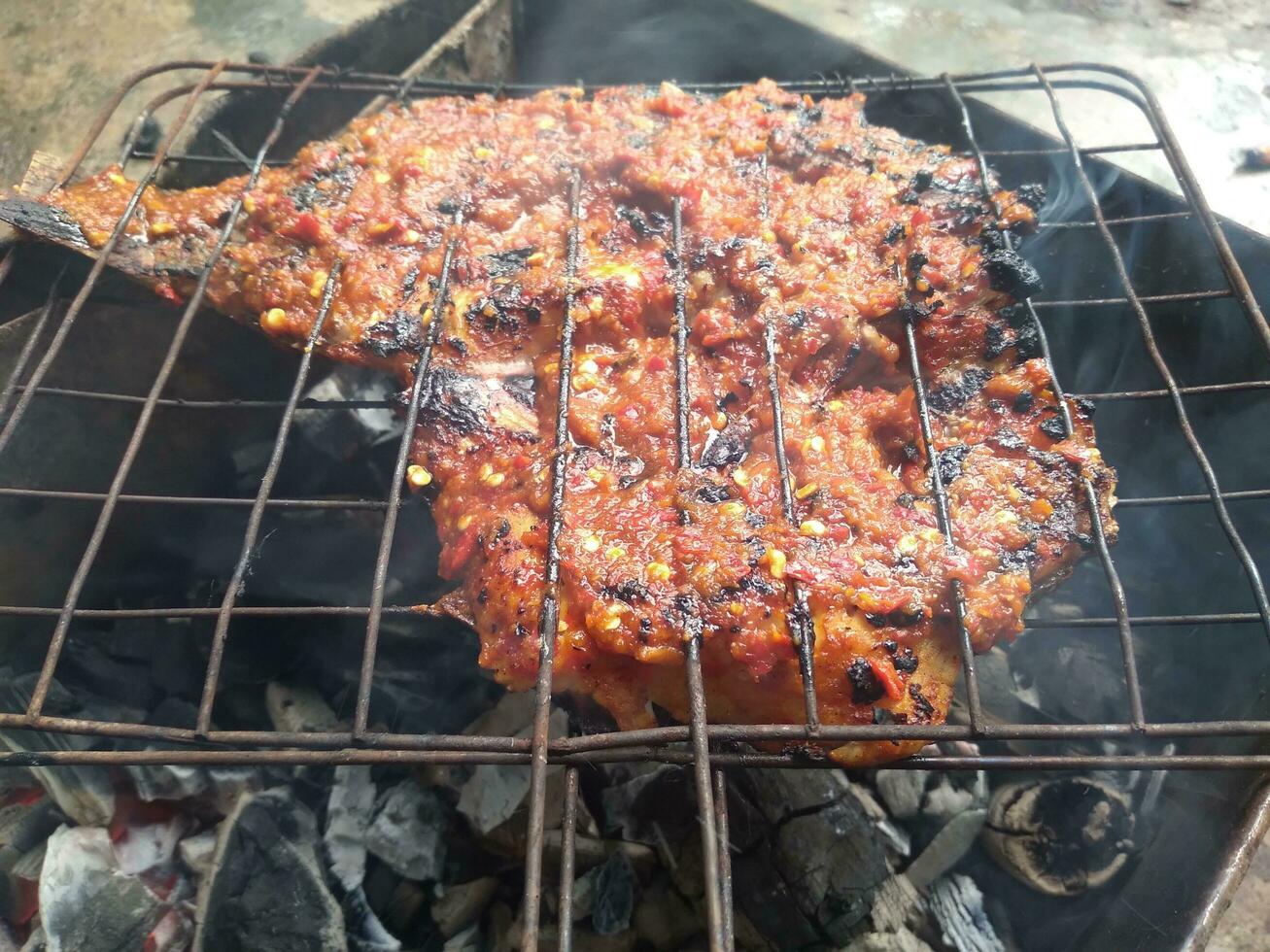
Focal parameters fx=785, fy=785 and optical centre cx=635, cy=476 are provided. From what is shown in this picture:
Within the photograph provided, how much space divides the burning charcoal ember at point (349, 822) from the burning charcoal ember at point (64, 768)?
2.70 feet

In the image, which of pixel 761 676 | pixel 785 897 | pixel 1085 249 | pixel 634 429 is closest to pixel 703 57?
pixel 1085 249

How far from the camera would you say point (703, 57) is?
16.2 feet

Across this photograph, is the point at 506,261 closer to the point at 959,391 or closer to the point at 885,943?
the point at 959,391

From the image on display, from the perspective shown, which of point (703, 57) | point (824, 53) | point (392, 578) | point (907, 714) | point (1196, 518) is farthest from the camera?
point (703, 57)

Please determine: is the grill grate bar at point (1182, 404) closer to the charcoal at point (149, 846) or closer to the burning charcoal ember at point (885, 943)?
the burning charcoal ember at point (885, 943)

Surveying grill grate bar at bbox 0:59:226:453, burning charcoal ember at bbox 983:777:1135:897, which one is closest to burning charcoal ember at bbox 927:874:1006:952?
burning charcoal ember at bbox 983:777:1135:897

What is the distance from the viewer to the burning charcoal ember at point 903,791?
3123 millimetres

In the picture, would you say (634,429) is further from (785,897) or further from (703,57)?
(703,57)

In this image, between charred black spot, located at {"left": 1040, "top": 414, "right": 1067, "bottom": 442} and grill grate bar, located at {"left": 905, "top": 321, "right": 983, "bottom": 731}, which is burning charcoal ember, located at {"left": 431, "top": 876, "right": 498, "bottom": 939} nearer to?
grill grate bar, located at {"left": 905, "top": 321, "right": 983, "bottom": 731}

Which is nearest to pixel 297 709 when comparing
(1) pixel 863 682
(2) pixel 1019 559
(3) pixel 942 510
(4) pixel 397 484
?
(4) pixel 397 484

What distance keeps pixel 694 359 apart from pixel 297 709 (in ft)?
7.24

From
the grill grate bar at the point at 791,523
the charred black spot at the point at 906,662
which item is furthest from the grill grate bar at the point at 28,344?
the charred black spot at the point at 906,662

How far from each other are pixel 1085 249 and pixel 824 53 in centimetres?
184

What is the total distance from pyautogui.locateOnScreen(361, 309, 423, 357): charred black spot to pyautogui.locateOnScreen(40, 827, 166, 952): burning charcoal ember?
2153 mm
